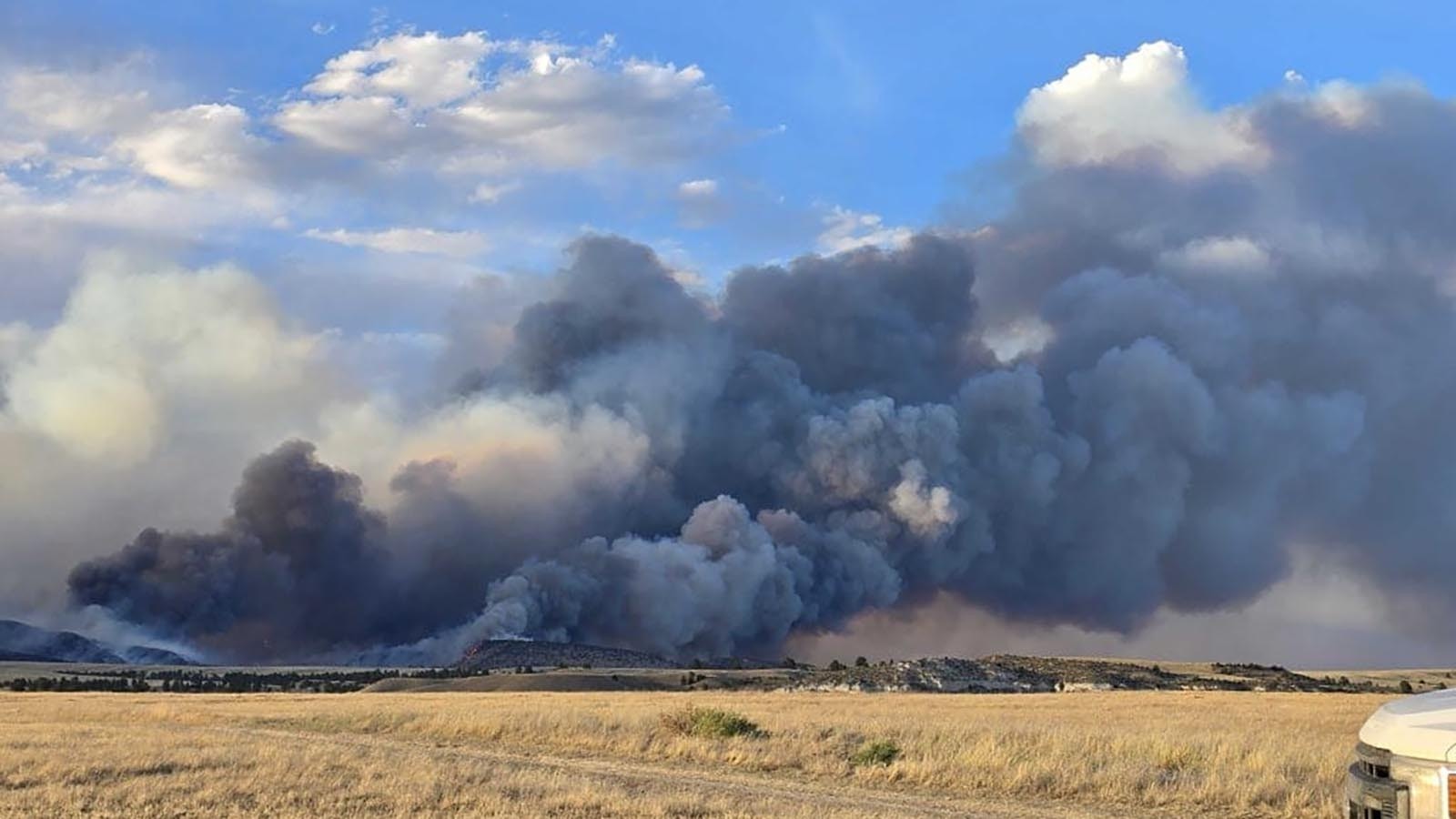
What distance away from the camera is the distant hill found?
163875mm

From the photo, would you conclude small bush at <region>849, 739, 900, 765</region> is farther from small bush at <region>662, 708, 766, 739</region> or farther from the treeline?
the treeline

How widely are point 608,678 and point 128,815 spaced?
8800 centimetres

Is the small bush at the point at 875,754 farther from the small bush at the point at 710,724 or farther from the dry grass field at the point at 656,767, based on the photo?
the small bush at the point at 710,724

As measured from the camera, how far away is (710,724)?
36469mm

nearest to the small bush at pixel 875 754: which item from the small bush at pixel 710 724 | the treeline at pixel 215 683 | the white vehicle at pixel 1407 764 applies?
the small bush at pixel 710 724

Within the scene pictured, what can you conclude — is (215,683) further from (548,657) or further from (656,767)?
(656,767)

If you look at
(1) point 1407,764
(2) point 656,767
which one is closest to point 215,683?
(2) point 656,767

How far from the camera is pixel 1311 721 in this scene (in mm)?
48594

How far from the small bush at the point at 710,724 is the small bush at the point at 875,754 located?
20.2 feet

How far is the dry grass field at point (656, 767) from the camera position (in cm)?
2136

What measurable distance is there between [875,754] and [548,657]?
142783mm

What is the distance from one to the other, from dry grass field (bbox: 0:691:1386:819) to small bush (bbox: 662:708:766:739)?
0.91 ft

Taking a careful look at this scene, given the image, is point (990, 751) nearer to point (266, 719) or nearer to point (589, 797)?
point (589, 797)

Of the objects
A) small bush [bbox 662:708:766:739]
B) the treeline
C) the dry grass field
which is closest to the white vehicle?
the dry grass field
